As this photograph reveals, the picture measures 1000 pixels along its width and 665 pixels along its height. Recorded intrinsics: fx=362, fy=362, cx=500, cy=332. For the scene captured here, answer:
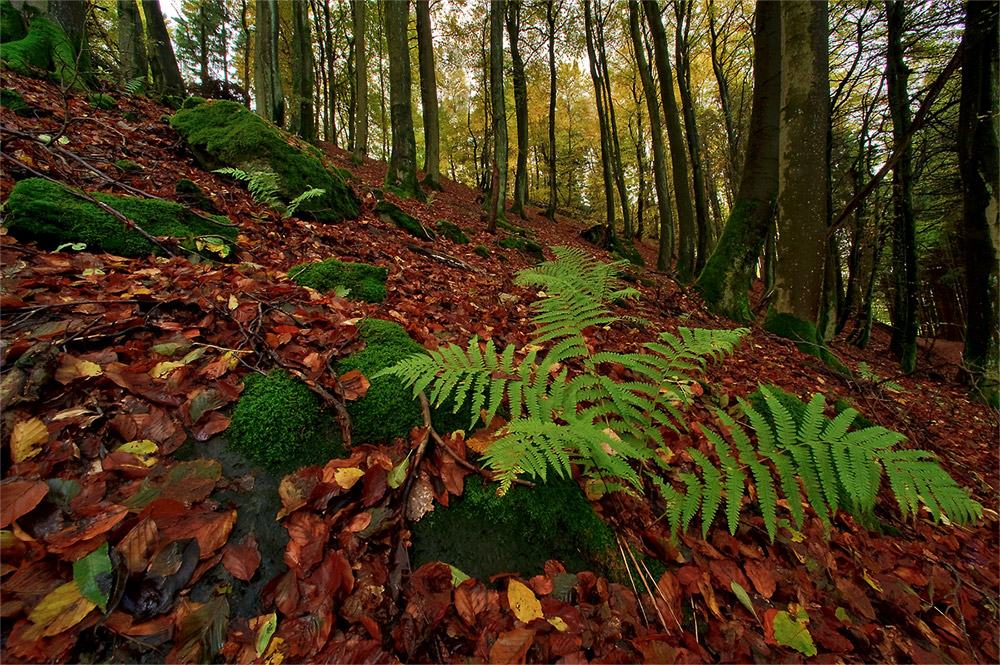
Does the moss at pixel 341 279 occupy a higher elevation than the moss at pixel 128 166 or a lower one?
lower

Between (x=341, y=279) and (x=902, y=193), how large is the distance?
1146 centimetres

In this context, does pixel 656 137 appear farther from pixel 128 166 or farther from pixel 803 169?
pixel 128 166

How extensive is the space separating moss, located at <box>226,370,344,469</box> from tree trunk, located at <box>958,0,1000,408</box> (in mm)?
9195

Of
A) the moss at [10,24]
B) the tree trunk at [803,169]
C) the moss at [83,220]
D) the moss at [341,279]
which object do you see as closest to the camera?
the moss at [83,220]

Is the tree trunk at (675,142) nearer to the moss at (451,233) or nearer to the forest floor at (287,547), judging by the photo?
the moss at (451,233)

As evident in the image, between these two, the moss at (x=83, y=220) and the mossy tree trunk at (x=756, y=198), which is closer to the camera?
the moss at (x=83, y=220)

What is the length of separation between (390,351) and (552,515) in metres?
1.13

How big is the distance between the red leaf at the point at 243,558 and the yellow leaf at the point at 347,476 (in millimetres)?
282

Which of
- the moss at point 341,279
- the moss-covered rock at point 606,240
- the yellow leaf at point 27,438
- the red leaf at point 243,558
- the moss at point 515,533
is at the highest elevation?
the moss-covered rock at point 606,240

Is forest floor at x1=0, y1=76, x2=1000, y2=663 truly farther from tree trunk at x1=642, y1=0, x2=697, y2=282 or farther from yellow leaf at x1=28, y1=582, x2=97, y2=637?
tree trunk at x1=642, y1=0, x2=697, y2=282

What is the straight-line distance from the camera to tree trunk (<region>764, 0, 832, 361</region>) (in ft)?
14.1

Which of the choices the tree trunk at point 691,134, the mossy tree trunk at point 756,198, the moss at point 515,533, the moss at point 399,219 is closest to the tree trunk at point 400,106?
the moss at point 399,219

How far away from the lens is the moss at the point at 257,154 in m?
4.16

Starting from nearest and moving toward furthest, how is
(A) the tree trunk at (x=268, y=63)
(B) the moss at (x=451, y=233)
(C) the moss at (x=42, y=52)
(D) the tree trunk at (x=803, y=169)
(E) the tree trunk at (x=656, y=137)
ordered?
(D) the tree trunk at (x=803, y=169) < (C) the moss at (x=42, y=52) < (B) the moss at (x=451, y=233) < (A) the tree trunk at (x=268, y=63) < (E) the tree trunk at (x=656, y=137)
